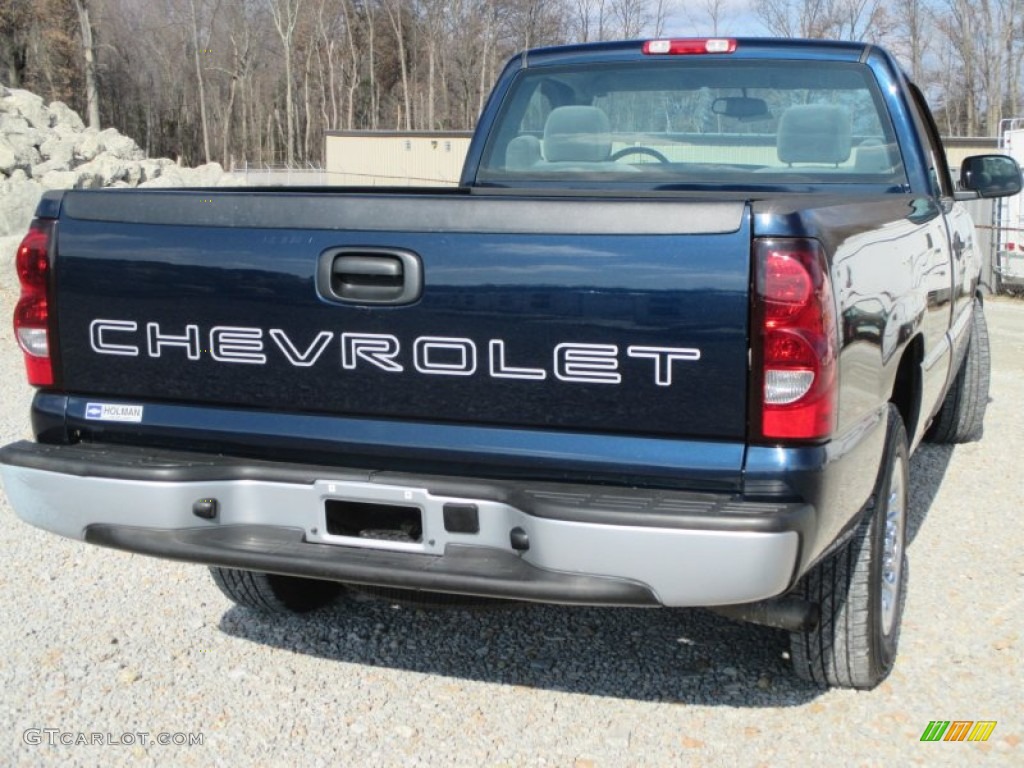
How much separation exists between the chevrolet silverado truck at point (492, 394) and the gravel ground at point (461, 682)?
0.88ft

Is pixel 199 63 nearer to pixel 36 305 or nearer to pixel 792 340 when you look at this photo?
pixel 36 305

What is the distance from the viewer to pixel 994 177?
5133 mm

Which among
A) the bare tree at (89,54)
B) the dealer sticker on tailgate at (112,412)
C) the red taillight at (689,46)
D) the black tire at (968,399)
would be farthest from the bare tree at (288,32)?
the dealer sticker on tailgate at (112,412)

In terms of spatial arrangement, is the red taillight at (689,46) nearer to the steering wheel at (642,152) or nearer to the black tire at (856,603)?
the steering wheel at (642,152)

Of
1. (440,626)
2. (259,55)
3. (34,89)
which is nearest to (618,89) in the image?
(440,626)

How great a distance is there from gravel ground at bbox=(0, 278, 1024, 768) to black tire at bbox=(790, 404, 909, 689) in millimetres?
124

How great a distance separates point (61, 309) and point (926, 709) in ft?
Result: 9.30

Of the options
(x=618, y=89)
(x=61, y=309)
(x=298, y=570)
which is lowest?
(x=298, y=570)

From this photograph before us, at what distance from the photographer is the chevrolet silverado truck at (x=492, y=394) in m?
2.67

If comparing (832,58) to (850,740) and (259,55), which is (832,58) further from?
(259,55)

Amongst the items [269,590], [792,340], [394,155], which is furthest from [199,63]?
[792,340]

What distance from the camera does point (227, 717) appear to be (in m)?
3.45

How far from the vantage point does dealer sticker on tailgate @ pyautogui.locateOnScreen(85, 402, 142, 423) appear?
3229mm

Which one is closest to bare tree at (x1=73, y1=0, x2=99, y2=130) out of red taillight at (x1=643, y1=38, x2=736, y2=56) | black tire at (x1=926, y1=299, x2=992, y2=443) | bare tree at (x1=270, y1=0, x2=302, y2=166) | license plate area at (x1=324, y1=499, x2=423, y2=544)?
bare tree at (x1=270, y1=0, x2=302, y2=166)
